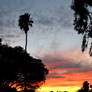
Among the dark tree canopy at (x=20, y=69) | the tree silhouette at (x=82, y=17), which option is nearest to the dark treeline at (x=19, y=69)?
the dark tree canopy at (x=20, y=69)

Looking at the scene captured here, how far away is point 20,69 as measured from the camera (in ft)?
187

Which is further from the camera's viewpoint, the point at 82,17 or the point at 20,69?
the point at 20,69

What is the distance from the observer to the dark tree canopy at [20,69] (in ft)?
174

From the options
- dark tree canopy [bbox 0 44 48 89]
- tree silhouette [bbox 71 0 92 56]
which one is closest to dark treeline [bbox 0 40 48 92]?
dark tree canopy [bbox 0 44 48 89]

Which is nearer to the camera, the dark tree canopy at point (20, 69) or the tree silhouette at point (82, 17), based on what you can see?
the tree silhouette at point (82, 17)

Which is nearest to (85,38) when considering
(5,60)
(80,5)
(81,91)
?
(80,5)

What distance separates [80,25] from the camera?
22.4 metres

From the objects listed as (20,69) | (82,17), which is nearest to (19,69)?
(20,69)

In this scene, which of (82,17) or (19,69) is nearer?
(82,17)

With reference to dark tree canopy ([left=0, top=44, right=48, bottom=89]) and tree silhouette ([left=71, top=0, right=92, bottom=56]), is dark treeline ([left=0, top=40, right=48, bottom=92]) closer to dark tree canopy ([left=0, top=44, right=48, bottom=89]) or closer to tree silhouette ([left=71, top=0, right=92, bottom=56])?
dark tree canopy ([left=0, top=44, right=48, bottom=89])

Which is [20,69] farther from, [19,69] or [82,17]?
[82,17]

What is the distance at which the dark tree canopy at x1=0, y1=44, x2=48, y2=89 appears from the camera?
5309 centimetres

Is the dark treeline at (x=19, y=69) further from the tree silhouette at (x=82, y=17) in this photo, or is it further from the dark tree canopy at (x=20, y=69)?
the tree silhouette at (x=82, y=17)

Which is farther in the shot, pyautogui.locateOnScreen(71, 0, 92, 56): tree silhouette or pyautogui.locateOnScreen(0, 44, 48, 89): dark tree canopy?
pyautogui.locateOnScreen(0, 44, 48, 89): dark tree canopy
